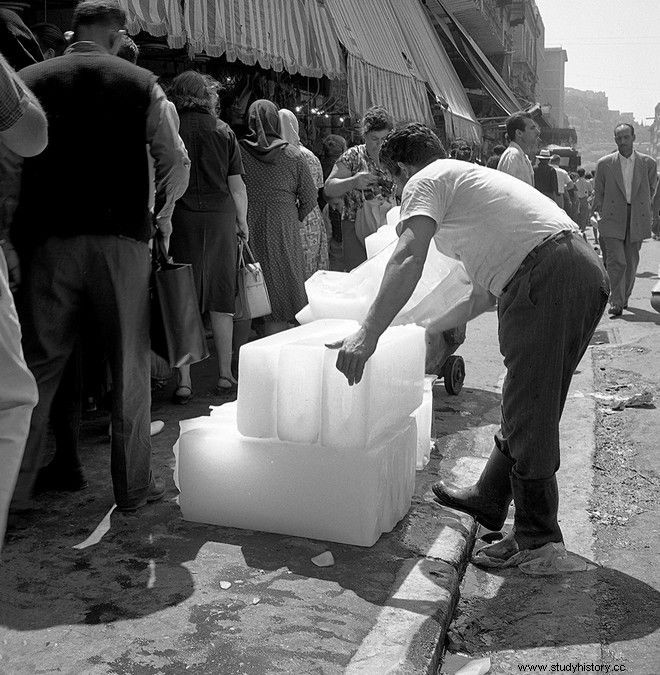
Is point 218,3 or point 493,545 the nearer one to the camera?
point 493,545

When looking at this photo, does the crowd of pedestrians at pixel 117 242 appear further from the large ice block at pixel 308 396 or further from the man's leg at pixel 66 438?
the large ice block at pixel 308 396

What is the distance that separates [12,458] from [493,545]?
2.06 metres

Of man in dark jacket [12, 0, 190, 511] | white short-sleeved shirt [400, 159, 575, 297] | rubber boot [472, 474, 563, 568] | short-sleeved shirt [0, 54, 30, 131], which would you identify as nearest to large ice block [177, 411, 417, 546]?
man in dark jacket [12, 0, 190, 511]

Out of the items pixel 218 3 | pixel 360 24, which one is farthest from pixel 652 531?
pixel 360 24

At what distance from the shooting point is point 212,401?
18.7 ft

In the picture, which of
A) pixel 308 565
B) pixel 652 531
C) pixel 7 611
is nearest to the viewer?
pixel 7 611

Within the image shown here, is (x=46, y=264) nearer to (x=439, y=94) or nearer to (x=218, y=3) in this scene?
(x=218, y=3)

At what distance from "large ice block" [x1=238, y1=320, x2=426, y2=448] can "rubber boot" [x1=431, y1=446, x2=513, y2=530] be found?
22.0 inches

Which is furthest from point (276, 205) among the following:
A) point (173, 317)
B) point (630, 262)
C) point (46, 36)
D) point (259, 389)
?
point (630, 262)

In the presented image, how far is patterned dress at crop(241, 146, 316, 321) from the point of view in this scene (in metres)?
6.27

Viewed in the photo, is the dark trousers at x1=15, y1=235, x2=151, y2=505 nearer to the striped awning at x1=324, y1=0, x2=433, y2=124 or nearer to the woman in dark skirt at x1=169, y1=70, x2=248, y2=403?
the woman in dark skirt at x1=169, y1=70, x2=248, y2=403

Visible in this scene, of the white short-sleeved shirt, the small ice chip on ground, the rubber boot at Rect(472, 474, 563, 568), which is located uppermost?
the white short-sleeved shirt

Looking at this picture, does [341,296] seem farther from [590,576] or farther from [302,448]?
[590,576]

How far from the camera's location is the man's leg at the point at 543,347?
3.23m
